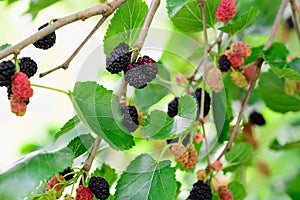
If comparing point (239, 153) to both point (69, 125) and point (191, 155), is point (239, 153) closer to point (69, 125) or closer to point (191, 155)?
point (191, 155)

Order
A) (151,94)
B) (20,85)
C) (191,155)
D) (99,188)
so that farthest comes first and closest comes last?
(151,94) → (191,155) → (99,188) → (20,85)

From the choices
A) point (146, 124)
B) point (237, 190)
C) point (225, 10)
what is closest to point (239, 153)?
point (237, 190)

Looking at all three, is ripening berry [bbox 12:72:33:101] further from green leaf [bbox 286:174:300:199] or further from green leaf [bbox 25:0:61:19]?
green leaf [bbox 286:174:300:199]

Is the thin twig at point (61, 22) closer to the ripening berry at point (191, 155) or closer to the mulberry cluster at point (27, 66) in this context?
the mulberry cluster at point (27, 66)

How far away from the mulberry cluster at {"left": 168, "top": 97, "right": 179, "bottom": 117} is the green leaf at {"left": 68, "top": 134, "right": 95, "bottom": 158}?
0.14 m

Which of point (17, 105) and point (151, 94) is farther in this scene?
point (151, 94)

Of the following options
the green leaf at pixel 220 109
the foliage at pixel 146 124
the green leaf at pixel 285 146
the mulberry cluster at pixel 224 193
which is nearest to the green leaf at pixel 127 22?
the foliage at pixel 146 124

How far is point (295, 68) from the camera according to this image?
51.3 inches

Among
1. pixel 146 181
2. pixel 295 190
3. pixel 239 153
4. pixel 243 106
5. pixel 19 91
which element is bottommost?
pixel 295 190

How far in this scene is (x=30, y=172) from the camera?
813 millimetres

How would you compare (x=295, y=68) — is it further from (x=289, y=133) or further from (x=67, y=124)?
(x=289, y=133)

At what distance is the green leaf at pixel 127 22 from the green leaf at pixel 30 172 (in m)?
0.19

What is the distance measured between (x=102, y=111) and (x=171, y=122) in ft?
0.38

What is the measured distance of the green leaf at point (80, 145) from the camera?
3.01 ft
